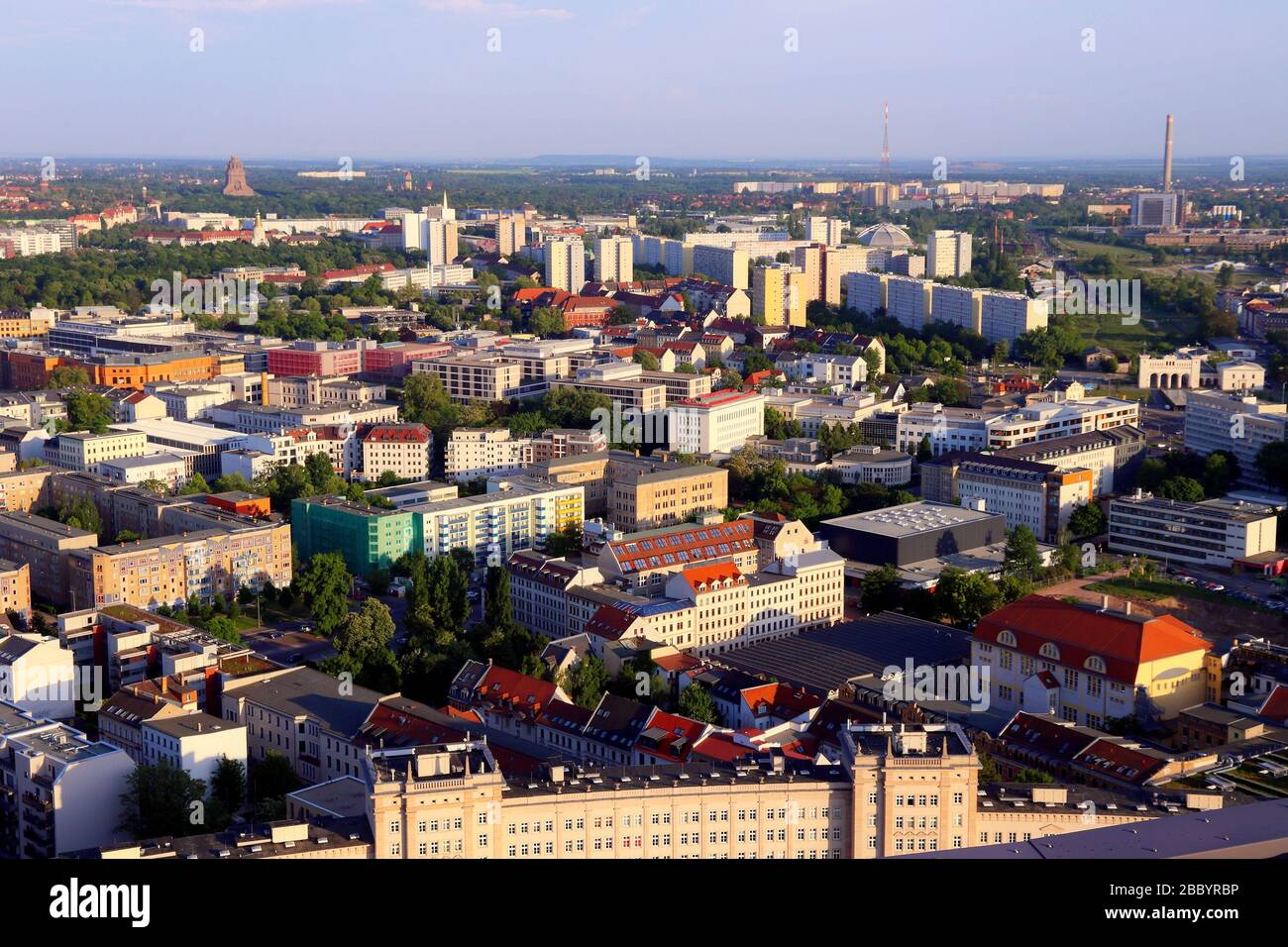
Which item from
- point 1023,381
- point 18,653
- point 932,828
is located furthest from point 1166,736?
point 1023,381

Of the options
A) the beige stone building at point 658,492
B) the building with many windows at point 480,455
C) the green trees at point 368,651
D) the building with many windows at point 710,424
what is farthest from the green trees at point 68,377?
the green trees at point 368,651

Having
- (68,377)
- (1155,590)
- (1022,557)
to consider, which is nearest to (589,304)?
(68,377)

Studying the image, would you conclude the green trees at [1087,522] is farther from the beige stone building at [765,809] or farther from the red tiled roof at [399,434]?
the beige stone building at [765,809]

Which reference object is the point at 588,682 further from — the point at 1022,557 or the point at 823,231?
the point at 823,231

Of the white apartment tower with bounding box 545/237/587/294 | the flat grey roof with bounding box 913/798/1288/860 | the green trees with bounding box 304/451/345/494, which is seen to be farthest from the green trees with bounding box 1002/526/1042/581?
the white apartment tower with bounding box 545/237/587/294

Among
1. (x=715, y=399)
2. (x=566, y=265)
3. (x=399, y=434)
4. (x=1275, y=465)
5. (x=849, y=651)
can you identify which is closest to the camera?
(x=849, y=651)

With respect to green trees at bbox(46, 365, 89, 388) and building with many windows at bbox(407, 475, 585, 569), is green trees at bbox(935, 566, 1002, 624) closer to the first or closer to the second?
building with many windows at bbox(407, 475, 585, 569)
